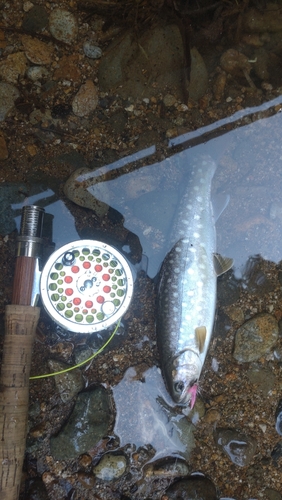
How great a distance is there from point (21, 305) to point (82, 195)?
1031 mm

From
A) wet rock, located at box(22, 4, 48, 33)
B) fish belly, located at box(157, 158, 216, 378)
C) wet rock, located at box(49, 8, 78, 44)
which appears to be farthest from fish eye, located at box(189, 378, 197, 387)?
wet rock, located at box(22, 4, 48, 33)

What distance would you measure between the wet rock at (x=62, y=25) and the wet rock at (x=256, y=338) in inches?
111

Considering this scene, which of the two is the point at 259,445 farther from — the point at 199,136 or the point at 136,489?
the point at 199,136

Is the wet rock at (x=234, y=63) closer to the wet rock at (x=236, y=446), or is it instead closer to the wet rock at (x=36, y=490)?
the wet rock at (x=236, y=446)

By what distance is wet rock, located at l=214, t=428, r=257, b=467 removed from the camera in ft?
10.1

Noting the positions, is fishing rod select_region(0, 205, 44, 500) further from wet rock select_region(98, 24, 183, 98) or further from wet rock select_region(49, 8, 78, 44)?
wet rock select_region(49, 8, 78, 44)

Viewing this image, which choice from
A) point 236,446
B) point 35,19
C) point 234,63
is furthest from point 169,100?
point 236,446

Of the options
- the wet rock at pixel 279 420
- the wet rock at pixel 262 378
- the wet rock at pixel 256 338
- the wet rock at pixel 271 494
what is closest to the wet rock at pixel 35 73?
the wet rock at pixel 256 338

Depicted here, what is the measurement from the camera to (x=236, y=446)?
10.1ft

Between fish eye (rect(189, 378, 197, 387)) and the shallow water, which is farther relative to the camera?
the shallow water

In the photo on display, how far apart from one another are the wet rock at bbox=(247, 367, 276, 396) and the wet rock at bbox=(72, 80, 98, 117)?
8.38 ft

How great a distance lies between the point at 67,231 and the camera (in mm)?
3209

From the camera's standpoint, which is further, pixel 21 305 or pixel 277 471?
pixel 277 471

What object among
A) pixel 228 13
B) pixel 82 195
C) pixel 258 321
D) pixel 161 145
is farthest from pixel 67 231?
pixel 228 13
